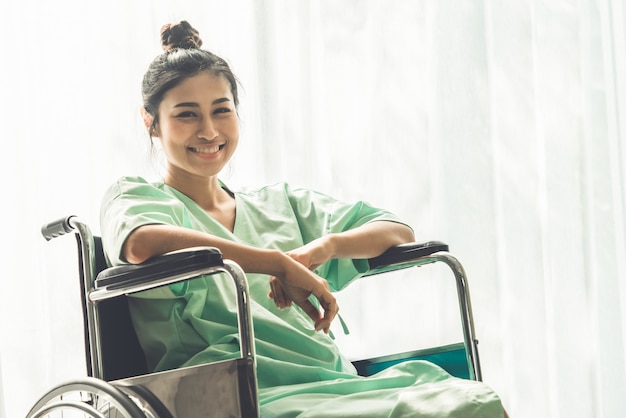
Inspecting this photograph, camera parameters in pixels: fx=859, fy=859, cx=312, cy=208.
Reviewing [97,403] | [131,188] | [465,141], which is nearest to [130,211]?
[131,188]

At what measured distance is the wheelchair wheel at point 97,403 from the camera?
1207mm

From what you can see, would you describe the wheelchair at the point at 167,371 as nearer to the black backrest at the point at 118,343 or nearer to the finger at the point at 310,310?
the black backrest at the point at 118,343

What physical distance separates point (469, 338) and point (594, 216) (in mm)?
1103

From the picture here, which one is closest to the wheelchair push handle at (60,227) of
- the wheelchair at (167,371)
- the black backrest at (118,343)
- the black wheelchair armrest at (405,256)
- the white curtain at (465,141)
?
the wheelchair at (167,371)

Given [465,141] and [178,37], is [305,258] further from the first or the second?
[465,141]

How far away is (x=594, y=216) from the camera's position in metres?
2.44

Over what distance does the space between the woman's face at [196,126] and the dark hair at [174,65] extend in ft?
0.04

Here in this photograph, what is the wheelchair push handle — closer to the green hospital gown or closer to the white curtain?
the green hospital gown

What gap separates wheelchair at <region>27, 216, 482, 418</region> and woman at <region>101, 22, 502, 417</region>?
0.14ft

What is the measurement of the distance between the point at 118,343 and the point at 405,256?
1.75ft

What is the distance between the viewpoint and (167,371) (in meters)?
1.21

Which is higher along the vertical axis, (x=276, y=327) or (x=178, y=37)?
(x=178, y=37)

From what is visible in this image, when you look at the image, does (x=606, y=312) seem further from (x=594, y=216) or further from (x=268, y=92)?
(x=268, y=92)

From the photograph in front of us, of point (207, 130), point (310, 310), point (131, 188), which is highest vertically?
point (207, 130)
